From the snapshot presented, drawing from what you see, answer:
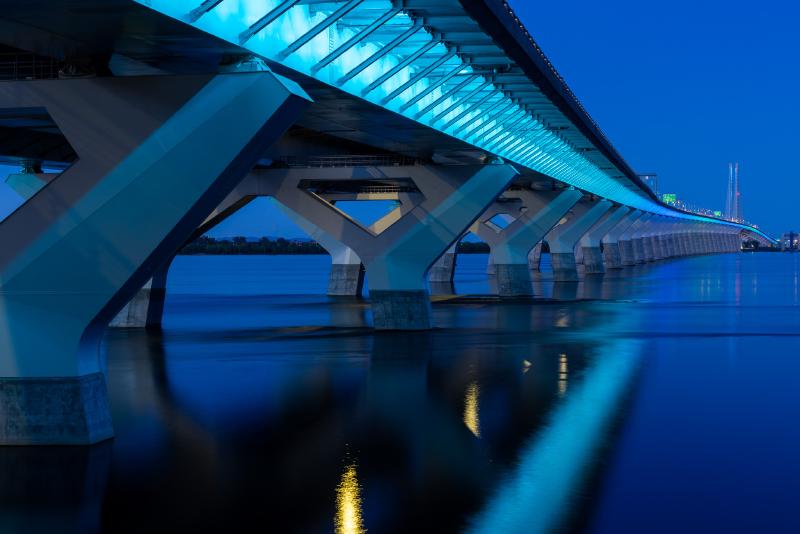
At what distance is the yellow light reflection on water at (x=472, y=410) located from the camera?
60.7ft

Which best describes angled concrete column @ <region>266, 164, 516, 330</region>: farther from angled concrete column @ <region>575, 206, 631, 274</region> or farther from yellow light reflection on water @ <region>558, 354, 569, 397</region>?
angled concrete column @ <region>575, 206, 631, 274</region>

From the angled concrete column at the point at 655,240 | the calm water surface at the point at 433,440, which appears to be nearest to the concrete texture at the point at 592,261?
the angled concrete column at the point at 655,240

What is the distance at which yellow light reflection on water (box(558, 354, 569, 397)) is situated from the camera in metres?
23.1

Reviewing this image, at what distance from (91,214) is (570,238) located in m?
70.3

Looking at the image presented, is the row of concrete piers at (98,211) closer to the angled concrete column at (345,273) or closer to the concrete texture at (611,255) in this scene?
the angled concrete column at (345,273)

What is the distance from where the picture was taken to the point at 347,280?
64.0m

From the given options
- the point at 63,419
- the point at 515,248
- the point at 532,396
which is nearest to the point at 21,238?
the point at 63,419

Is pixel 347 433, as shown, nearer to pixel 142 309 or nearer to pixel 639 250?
pixel 142 309

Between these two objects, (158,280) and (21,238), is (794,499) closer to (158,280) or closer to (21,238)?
(21,238)

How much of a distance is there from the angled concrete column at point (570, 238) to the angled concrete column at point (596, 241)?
34.9ft

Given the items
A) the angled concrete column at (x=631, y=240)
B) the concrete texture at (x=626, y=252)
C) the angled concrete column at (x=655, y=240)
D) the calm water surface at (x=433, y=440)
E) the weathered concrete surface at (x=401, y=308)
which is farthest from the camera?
the angled concrete column at (x=655, y=240)

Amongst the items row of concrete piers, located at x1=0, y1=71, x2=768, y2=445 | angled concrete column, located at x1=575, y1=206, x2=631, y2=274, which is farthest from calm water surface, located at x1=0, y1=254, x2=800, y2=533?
angled concrete column, located at x1=575, y1=206, x2=631, y2=274

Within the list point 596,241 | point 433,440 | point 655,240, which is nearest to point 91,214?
point 433,440

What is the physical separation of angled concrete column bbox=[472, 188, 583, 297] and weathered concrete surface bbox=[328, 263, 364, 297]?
7.48 metres
